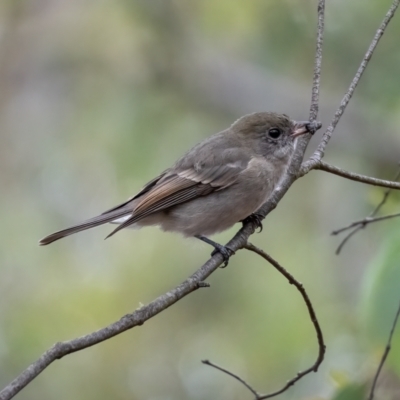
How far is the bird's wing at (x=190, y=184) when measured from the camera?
4.22 m

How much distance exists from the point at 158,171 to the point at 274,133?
3.37m

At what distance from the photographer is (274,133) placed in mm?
4480

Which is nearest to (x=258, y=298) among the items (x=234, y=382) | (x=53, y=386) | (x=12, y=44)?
(x=234, y=382)

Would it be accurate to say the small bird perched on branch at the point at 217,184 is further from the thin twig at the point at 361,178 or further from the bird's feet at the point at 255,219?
the thin twig at the point at 361,178

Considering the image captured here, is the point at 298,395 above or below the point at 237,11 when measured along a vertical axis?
below

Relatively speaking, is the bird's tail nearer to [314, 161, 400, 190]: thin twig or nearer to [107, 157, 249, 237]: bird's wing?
[107, 157, 249, 237]: bird's wing

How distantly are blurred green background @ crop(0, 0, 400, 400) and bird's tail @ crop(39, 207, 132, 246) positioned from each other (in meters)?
A: 2.42

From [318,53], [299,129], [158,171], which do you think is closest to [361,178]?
[318,53]

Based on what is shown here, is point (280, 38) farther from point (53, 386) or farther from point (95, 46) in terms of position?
point (53, 386)

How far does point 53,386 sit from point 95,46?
4483 millimetres

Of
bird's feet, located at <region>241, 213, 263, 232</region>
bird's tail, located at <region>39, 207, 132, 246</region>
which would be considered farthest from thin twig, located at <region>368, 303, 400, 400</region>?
bird's tail, located at <region>39, 207, 132, 246</region>

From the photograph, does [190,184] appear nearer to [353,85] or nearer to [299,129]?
[299,129]

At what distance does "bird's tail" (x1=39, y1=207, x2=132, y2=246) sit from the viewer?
3941 millimetres

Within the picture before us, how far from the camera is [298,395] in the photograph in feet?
17.5
